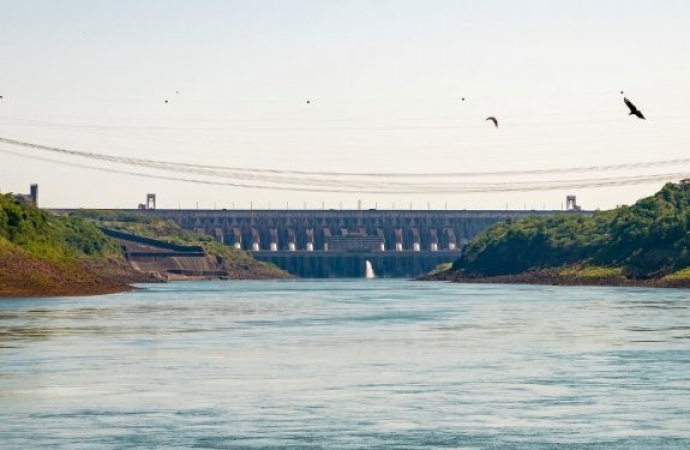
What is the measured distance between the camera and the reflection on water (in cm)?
4403

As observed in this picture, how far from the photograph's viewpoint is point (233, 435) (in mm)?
43844

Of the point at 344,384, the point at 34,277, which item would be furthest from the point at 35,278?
the point at 344,384

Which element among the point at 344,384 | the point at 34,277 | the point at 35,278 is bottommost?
the point at 344,384

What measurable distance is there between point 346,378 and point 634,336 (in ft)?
103

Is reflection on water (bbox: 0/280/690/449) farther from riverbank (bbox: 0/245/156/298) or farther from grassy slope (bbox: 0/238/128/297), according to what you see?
grassy slope (bbox: 0/238/128/297)

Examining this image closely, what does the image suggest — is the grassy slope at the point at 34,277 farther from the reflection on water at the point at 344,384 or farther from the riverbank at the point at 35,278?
the reflection on water at the point at 344,384

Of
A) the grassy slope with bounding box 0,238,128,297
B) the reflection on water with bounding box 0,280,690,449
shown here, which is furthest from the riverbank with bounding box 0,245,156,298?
the reflection on water with bounding box 0,280,690,449

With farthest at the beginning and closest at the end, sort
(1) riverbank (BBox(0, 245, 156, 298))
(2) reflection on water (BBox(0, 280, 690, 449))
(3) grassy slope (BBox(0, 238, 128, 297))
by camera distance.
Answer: (3) grassy slope (BBox(0, 238, 128, 297)) → (1) riverbank (BBox(0, 245, 156, 298)) → (2) reflection on water (BBox(0, 280, 690, 449))

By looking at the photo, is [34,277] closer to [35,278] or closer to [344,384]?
[35,278]

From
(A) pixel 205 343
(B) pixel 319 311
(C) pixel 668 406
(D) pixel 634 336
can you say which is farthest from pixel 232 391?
(B) pixel 319 311

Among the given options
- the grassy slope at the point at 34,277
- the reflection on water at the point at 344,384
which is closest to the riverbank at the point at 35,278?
the grassy slope at the point at 34,277

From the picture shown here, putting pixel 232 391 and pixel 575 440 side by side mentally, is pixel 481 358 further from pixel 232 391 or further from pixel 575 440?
pixel 575 440

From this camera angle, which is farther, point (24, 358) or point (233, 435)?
point (24, 358)

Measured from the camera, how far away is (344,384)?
191 ft
